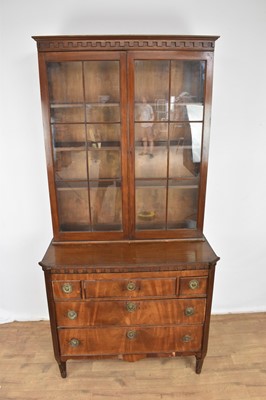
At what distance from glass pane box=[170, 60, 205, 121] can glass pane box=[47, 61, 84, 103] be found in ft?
1.85

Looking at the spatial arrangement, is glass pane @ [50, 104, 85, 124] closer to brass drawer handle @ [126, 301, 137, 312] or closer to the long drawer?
the long drawer

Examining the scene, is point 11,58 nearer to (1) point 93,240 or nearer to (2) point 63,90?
(2) point 63,90

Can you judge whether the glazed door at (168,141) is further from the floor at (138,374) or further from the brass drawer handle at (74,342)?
the floor at (138,374)

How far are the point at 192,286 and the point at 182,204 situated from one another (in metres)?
0.55

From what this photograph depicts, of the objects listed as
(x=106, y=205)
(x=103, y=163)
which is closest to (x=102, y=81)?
(x=103, y=163)

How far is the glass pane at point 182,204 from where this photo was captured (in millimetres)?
1983

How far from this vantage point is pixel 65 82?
5.90 feet

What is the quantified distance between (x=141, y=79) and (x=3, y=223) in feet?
4.75

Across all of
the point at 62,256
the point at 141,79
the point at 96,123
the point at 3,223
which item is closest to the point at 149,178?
the point at 96,123

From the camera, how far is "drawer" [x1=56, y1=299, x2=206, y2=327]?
5.88 ft

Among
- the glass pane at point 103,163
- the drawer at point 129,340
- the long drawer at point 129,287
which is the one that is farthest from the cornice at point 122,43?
the drawer at point 129,340

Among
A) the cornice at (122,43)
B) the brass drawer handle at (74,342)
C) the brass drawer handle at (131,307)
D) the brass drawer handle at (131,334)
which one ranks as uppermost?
the cornice at (122,43)

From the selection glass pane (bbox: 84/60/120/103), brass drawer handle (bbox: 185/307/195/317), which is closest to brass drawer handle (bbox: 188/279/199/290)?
brass drawer handle (bbox: 185/307/195/317)

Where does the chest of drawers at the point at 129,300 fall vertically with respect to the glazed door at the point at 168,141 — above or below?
below
